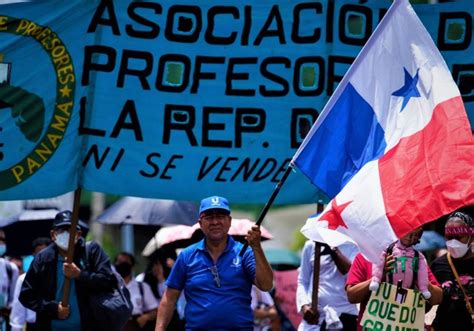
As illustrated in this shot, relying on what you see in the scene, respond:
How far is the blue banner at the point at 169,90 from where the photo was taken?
1229cm

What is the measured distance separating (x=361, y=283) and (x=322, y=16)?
114 inches

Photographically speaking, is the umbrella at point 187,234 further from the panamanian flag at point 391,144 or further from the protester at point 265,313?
the panamanian flag at point 391,144

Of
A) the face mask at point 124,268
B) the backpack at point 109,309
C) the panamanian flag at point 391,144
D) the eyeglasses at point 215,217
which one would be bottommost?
the face mask at point 124,268

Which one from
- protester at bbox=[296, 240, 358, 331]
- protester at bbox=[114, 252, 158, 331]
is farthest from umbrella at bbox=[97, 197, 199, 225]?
protester at bbox=[296, 240, 358, 331]

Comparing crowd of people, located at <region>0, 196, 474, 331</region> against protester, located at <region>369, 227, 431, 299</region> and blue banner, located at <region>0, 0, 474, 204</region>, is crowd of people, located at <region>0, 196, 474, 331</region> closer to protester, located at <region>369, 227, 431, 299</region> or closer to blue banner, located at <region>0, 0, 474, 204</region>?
protester, located at <region>369, 227, 431, 299</region>

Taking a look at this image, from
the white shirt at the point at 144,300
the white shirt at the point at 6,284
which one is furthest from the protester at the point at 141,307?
the white shirt at the point at 6,284

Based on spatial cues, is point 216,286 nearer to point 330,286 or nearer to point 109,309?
point 109,309

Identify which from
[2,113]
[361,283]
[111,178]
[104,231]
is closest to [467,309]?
[361,283]

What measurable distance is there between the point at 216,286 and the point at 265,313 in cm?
624

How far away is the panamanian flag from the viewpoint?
34.3 ft

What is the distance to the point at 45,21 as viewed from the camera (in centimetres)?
1235

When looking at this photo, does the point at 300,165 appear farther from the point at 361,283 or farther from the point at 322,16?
the point at 322,16

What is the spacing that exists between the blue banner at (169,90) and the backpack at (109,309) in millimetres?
1111

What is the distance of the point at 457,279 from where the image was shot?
11.8 meters
